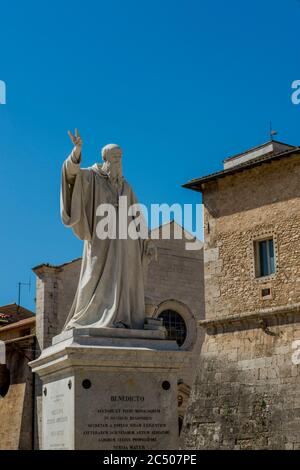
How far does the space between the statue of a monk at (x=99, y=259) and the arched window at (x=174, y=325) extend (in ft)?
73.5

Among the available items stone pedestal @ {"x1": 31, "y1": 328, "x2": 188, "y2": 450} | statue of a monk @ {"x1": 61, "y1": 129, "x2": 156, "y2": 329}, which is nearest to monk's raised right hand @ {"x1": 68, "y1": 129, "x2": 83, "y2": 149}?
statue of a monk @ {"x1": 61, "y1": 129, "x2": 156, "y2": 329}

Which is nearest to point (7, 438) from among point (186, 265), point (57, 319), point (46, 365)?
point (57, 319)

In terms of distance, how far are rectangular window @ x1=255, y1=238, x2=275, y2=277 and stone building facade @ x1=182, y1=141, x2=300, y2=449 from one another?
0.10 feet

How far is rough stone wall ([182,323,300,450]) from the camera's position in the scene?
23078 mm

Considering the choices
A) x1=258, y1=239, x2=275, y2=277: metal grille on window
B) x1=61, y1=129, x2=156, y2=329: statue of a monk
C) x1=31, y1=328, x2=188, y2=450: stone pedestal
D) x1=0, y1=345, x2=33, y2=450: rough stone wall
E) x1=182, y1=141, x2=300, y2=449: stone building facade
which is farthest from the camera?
x1=0, y1=345, x2=33, y2=450: rough stone wall

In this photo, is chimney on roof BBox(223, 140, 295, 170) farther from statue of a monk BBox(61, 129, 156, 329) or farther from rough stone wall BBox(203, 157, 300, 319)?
statue of a monk BBox(61, 129, 156, 329)

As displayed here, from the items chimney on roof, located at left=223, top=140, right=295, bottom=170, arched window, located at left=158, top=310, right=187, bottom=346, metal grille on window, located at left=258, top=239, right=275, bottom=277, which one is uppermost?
chimney on roof, located at left=223, top=140, right=295, bottom=170

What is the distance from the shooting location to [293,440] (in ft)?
73.2

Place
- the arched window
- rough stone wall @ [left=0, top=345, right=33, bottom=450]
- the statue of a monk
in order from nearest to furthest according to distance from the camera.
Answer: the statue of a monk → rough stone wall @ [left=0, top=345, right=33, bottom=450] → the arched window

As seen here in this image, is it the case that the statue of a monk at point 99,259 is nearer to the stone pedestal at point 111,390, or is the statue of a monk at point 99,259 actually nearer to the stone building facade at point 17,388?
the stone pedestal at point 111,390

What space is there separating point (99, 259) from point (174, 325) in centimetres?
2315

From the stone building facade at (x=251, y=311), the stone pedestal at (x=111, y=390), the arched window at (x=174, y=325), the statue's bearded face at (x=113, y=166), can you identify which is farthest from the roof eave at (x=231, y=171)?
the stone pedestal at (x=111, y=390)

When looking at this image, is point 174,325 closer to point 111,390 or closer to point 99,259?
point 99,259

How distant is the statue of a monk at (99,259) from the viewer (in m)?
8.45
